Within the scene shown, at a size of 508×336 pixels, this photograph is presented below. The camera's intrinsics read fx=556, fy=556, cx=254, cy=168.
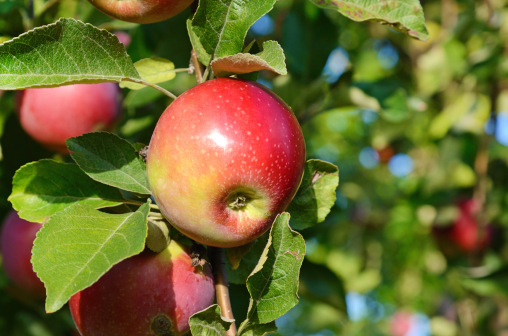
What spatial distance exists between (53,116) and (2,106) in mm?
348

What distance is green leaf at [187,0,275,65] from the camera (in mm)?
768

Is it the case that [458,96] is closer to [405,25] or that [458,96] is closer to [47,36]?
[405,25]

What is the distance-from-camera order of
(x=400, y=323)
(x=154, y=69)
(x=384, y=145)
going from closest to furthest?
(x=154, y=69)
(x=384, y=145)
(x=400, y=323)

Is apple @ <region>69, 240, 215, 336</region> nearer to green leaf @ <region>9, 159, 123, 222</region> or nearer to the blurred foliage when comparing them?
green leaf @ <region>9, 159, 123, 222</region>

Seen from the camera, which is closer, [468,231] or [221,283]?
[221,283]

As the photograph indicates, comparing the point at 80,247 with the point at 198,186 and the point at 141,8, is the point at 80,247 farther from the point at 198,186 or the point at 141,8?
the point at 141,8

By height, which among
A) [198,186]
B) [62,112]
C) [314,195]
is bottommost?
[62,112]

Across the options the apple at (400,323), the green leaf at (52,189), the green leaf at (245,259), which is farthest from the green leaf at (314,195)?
the apple at (400,323)

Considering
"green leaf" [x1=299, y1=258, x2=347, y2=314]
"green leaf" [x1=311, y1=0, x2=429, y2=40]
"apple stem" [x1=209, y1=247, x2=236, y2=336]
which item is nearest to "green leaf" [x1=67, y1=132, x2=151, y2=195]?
"apple stem" [x1=209, y1=247, x2=236, y2=336]

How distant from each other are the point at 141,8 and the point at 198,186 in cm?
30

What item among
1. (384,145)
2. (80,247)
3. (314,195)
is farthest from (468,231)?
(80,247)

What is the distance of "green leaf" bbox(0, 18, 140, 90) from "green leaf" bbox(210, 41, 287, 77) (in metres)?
0.14

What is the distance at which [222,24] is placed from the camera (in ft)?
2.56

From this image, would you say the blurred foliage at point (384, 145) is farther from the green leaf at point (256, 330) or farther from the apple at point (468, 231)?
the green leaf at point (256, 330)
